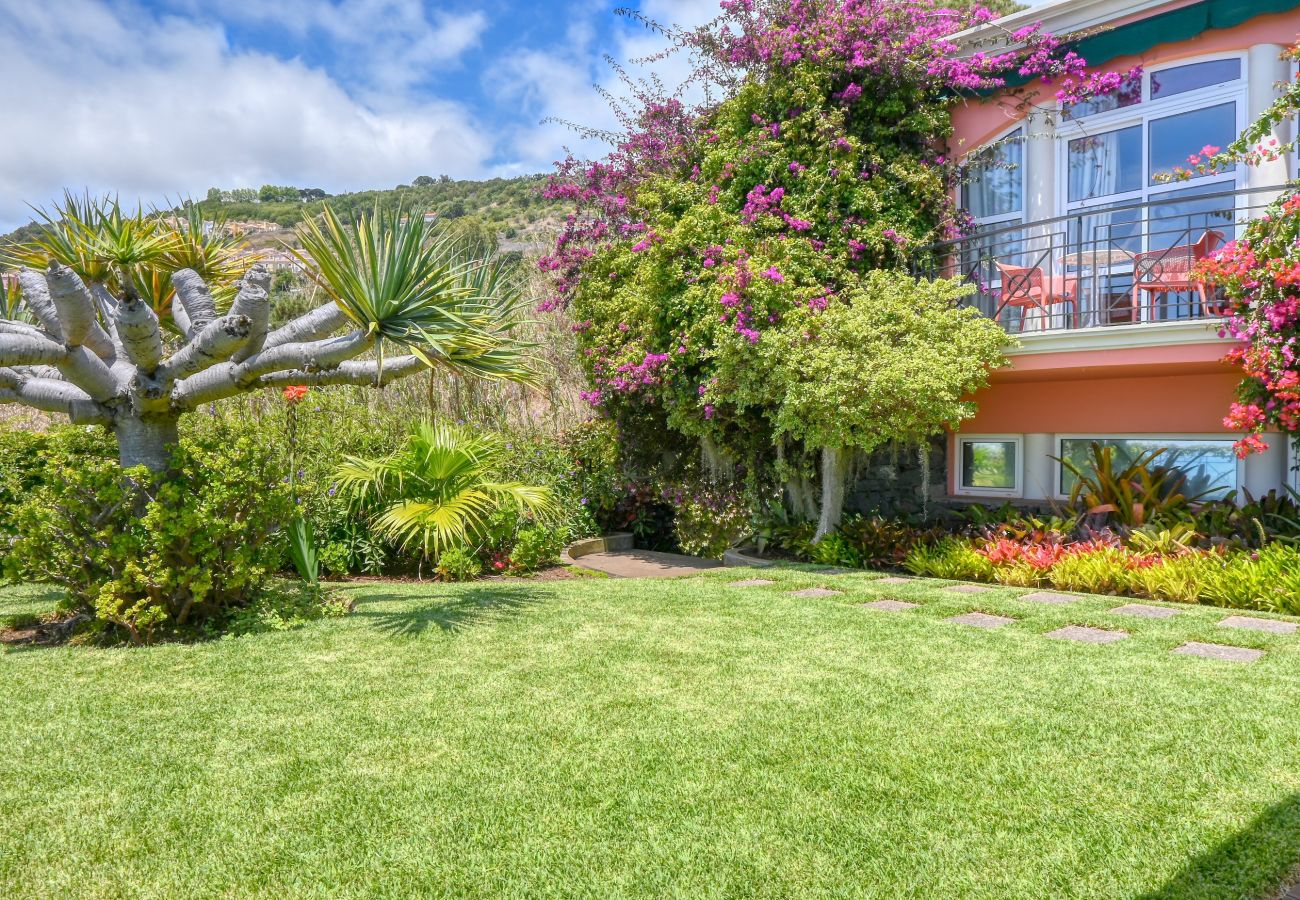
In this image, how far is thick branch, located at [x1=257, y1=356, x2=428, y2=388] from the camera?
249 inches

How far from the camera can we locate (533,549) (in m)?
10.1

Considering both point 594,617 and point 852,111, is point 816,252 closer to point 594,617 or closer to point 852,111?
point 852,111

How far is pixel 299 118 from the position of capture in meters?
24.8

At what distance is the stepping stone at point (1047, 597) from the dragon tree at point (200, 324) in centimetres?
476

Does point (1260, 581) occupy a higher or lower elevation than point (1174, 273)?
lower

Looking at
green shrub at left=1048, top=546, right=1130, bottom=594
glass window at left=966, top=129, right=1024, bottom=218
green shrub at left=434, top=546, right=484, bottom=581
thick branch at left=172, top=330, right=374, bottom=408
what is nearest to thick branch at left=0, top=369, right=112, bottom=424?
thick branch at left=172, top=330, right=374, bottom=408

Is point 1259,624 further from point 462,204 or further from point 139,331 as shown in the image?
point 462,204

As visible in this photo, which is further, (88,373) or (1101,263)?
(1101,263)

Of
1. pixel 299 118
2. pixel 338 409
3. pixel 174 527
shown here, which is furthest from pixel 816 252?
pixel 299 118

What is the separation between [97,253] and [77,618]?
2760 millimetres

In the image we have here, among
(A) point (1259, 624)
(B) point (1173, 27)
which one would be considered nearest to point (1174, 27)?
(B) point (1173, 27)

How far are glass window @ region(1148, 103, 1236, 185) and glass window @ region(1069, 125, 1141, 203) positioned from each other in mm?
197

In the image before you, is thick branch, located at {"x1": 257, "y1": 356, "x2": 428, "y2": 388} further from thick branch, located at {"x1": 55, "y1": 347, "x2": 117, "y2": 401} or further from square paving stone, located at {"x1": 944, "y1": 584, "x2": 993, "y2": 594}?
square paving stone, located at {"x1": 944, "y1": 584, "x2": 993, "y2": 594}

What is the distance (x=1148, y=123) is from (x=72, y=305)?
35.6 ft
